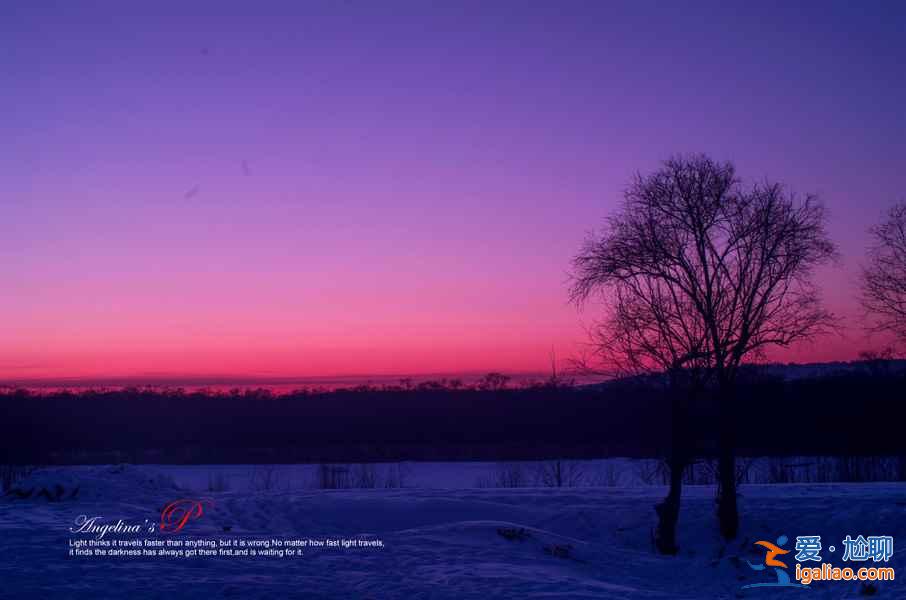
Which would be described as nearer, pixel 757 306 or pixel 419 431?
pixel 757 306

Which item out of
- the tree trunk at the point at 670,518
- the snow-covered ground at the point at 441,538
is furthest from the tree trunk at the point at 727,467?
the tree trunk at the point at 670,518

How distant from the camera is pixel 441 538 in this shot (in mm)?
16422

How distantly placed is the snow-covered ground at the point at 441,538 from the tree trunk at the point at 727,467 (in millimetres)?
493

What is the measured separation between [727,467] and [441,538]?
22.5 ft

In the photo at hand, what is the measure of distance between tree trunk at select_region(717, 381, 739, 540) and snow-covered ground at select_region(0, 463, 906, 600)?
493 mm

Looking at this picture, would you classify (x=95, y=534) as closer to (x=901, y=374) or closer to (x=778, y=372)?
(x=778, y=372)

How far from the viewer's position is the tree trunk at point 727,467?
17.2m

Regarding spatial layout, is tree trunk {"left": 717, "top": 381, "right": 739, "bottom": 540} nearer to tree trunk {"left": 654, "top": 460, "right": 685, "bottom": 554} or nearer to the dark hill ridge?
tree trunk {"left": 654, "top": 460, "right": 685, "bottom": 554}

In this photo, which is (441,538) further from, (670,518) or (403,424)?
(403,424)

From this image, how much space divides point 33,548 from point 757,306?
15.5 metres

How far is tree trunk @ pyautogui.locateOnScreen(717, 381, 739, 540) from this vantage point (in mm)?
17188

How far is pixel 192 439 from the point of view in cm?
8056

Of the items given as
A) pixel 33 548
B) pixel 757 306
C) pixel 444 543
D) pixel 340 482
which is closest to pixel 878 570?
pixel 757 306

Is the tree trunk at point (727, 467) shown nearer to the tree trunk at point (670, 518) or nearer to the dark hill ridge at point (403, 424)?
the tree trunk at point (670, 518)
